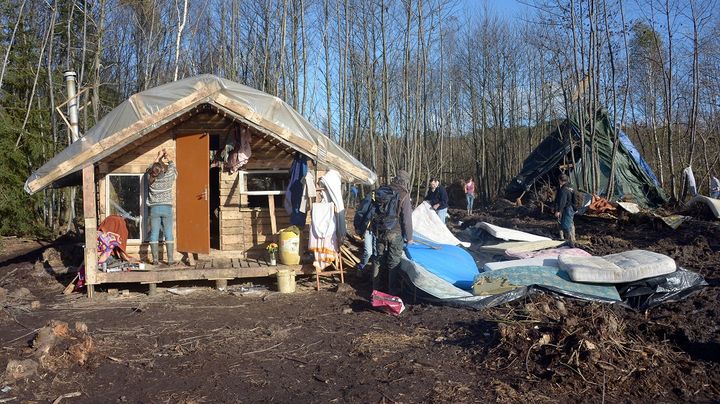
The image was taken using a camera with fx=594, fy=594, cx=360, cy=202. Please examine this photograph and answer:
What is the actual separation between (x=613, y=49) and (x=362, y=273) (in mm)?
11793

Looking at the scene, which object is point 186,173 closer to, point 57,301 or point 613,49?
point 57,301

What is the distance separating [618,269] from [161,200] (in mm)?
6783

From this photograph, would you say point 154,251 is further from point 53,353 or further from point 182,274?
point 53,353

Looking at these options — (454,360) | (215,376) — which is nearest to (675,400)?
(454,360)

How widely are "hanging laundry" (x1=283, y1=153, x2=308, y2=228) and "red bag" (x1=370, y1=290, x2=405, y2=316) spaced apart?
8.72 ft

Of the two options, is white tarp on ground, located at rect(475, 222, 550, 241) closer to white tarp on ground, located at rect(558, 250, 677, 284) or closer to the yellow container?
white tarp on ground, located at rect(558, 250, 677, 284)

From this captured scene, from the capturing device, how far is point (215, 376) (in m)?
5.54

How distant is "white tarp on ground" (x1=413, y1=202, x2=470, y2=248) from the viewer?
11172 millimetres

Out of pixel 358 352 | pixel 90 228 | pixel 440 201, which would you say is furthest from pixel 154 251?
pixel 440 201

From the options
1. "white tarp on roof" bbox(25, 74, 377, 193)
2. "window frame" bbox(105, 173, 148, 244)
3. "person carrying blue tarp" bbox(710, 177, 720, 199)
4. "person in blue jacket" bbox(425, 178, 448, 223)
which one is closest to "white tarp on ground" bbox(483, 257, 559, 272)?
"white tarp on roof" bbox(25, 74, 377, 193)

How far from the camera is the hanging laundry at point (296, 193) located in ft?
32.2

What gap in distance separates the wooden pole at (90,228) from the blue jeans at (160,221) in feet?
2.90

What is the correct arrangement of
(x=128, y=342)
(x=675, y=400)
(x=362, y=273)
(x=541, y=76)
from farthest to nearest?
(x=541, y=76) → (x=362, y=273) → (x=128, y=342) → (x=675, y=400)

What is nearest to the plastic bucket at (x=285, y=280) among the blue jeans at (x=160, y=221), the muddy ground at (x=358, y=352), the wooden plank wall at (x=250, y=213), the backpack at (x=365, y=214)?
the muddy ground at (x=358, y=352)
